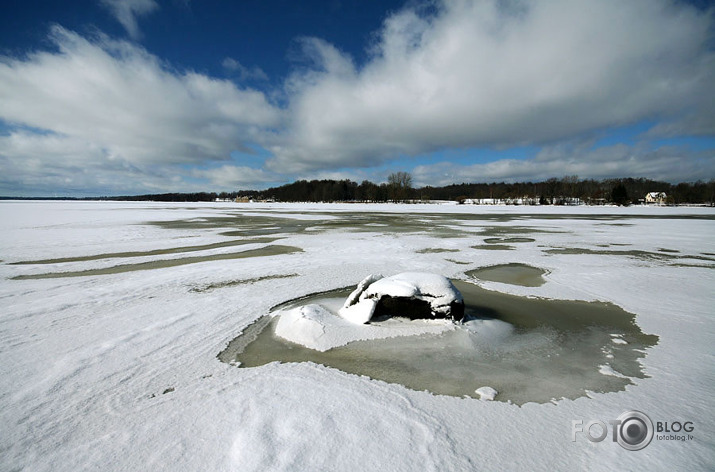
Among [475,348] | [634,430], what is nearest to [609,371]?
[634,430]

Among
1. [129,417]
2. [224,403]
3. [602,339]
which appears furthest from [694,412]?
[129,417]

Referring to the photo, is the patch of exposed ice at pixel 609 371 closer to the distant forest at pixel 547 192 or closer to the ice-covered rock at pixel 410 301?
the ice-covered rock at pixel 410 301

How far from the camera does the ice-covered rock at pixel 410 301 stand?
199 inches

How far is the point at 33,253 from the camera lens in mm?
10875

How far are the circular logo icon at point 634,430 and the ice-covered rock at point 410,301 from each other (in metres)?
2.37

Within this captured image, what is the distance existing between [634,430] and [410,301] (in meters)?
2.91

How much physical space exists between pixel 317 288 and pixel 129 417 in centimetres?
438

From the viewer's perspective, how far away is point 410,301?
5.18 meters

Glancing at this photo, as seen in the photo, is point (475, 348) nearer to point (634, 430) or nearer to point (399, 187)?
point (634, 430)

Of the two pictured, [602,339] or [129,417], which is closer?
[129,417]

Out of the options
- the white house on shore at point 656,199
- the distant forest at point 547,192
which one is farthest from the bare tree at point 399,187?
the white house on shore at point 656,199

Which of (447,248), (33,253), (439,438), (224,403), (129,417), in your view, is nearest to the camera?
(439,438)

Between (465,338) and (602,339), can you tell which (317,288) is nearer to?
(465,338)

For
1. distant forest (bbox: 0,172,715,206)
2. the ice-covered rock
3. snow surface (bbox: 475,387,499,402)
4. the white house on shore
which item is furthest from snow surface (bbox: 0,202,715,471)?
the white house on shore
